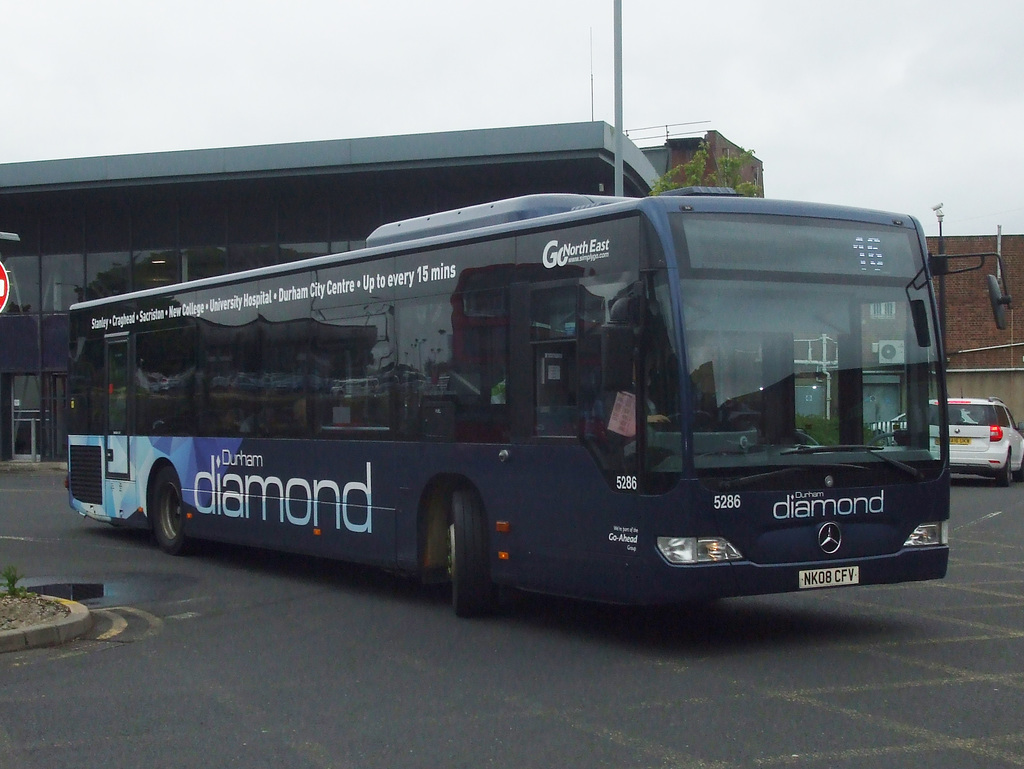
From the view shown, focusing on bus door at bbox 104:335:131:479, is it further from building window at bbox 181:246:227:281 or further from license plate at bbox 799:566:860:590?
building window at bbox 181:246:227:281

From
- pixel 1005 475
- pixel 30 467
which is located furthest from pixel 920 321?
pixel 30 467

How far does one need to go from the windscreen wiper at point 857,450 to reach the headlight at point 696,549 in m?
0.75

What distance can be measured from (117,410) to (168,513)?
5.27ft

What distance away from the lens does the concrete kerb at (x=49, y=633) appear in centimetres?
893

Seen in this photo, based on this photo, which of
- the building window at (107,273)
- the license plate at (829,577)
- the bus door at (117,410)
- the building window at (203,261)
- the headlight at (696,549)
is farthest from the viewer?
the building window at (107,273)

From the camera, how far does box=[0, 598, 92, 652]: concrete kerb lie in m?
8.93

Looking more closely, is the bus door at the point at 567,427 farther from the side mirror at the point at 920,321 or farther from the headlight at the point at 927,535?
the side mirror at the point at 920,321

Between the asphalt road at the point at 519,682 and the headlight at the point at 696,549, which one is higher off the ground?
the headlight at the point at 696,549

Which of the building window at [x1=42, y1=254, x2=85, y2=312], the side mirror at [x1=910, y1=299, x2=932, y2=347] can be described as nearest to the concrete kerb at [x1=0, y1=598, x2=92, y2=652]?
the side mirror at [x1=910, y1=299, x2=932, y2=347]

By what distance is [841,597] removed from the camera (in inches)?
427

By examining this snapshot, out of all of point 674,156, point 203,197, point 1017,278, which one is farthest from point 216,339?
point 1017,278

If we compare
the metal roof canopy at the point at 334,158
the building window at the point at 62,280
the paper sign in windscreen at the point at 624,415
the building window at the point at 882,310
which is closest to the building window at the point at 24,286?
the building window at the point at 62,280

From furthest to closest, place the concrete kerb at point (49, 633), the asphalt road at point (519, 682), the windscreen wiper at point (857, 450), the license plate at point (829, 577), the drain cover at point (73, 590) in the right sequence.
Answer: the drain cover at point (73, 590)
the concrete kerb at point (49, 633)
the windscreen wiper at point (857, 450)
the license plate at point (829, 577)
the asphalt road at point (519, 682)

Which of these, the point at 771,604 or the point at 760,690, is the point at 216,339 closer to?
the point at 771,604
